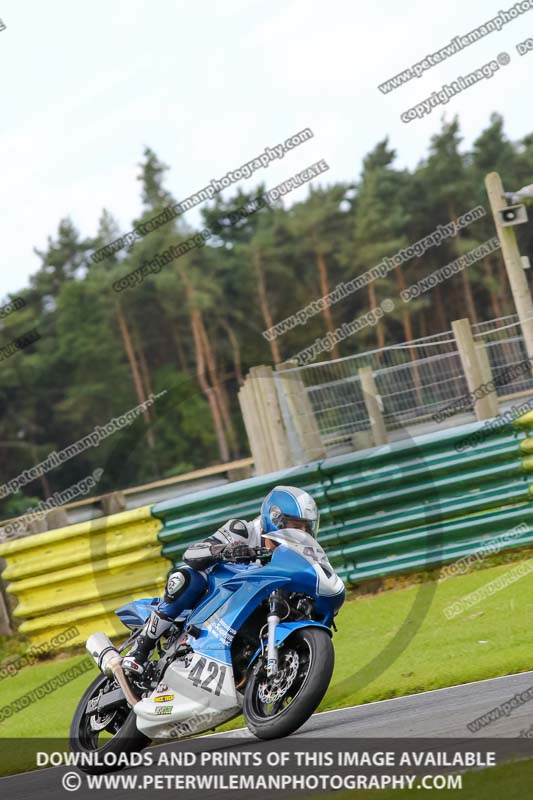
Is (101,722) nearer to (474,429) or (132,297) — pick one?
(474,429)

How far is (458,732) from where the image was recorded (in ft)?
19.4

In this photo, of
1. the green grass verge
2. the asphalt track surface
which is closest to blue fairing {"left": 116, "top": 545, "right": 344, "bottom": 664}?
the asphalt track surface

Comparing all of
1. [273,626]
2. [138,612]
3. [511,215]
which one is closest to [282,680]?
[273,626]

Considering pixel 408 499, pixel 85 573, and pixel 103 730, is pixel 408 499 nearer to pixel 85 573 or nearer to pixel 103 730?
pixel 85 573

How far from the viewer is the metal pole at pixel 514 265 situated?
531 inches

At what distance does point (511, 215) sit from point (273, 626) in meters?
8.61

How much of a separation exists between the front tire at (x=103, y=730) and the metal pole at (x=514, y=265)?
784cm

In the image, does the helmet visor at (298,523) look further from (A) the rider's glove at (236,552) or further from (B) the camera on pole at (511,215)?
(B) the camera on pole at (511,215)

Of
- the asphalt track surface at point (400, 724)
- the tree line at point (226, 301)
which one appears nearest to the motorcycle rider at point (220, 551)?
the asphalt track surface at point (400, 724)

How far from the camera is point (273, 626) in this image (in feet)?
20.1

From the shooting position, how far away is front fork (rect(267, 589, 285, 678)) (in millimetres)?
6027

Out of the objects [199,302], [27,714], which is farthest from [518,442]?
[199,302]

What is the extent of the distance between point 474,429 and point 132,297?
188 ft

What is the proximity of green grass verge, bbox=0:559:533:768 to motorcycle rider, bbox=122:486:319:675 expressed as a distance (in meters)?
1.32
